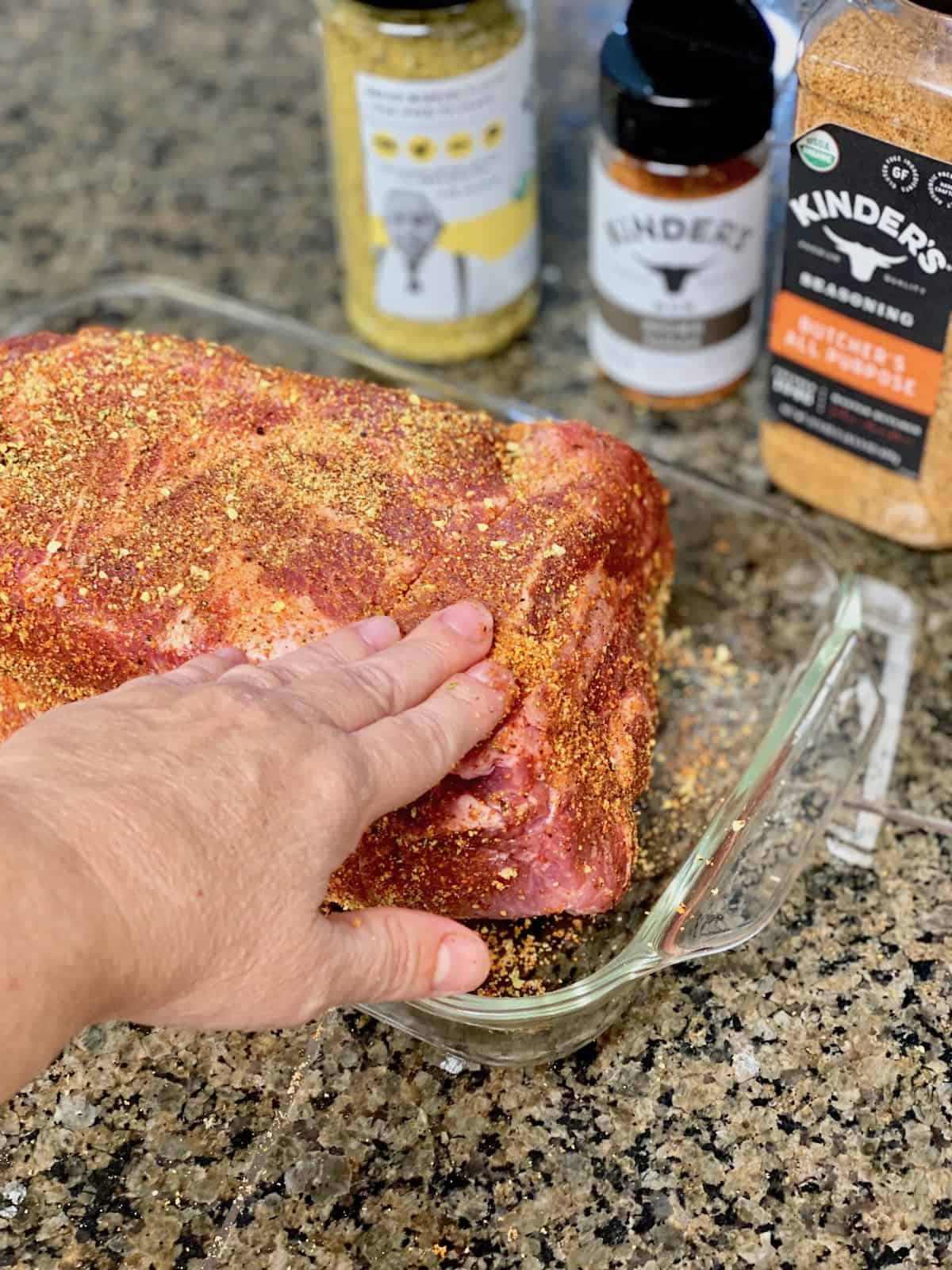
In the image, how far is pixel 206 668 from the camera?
106 cm

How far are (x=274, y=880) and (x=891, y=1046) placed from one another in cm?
54

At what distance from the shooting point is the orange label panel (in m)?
1.38

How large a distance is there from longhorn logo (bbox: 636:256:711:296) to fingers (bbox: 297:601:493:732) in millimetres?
576

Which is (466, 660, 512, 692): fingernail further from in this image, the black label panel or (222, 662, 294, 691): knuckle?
the black label panel

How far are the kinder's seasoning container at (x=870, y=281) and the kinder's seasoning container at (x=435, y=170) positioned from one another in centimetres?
36

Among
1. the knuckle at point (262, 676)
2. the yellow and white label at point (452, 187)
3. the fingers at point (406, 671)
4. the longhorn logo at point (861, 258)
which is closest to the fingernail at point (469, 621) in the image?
the fingers at point (406, 671)

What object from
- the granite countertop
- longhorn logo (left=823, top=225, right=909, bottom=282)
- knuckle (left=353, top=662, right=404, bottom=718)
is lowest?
the granite countertop

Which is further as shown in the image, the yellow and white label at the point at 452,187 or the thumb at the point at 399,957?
the yellow and white label at the point at 452,187

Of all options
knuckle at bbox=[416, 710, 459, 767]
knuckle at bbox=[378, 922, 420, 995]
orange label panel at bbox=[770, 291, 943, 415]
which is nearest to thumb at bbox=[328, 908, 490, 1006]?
knuckle at bbox=[378, 922, 420, 995]

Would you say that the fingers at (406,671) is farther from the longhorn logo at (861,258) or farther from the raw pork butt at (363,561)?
the longhorn logo at (861,258)

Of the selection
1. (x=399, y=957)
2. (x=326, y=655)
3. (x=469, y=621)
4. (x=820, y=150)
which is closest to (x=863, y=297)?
(x=820, y=150)

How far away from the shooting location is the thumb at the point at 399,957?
38.4 inches

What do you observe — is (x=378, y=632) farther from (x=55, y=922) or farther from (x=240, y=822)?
(x=55, y=922)

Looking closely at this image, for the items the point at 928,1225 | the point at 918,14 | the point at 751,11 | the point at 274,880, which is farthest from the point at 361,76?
the point at 928,1225
